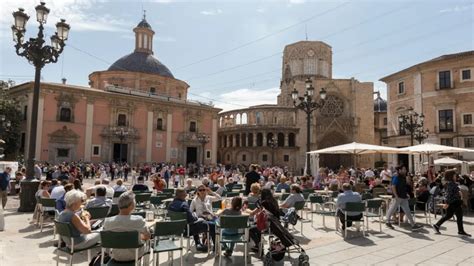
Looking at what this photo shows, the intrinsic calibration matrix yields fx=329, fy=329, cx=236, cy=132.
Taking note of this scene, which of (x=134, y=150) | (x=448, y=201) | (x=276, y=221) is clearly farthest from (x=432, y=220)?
(x=134, y=150)

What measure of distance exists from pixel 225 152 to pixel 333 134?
15970 millimetres

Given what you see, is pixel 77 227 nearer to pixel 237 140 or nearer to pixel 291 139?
pixel 291 139

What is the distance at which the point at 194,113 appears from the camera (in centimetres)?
3934

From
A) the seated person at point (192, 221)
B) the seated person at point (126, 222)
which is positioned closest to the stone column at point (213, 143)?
the seated person at point (192, 221)

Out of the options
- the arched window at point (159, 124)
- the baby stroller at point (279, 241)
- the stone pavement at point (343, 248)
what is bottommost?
the stone pavement at point (343, 248)

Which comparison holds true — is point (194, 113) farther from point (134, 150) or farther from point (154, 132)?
point (134, 150)

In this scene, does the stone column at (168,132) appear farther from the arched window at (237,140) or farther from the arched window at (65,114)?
the arched window at (237,140)

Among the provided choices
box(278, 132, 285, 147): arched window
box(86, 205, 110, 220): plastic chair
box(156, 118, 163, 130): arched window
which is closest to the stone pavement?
box(86, 205, 110, 220): plastic chair

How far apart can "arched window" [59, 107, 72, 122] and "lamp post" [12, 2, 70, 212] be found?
22.7 meters

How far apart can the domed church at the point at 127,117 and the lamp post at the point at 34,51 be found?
807 inches

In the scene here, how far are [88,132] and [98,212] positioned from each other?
28.7 metres

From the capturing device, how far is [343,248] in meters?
6.43

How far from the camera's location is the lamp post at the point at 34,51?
9.87m

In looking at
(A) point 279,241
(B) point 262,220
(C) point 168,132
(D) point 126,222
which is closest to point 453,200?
(A) point 279,241
